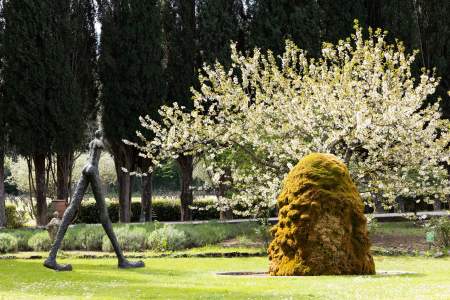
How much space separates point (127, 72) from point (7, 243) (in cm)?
947

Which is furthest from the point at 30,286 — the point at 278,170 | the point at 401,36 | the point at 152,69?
the point at 401,36

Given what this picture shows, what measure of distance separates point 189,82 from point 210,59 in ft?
4.19

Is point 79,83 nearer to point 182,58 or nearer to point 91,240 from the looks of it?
point 182,58

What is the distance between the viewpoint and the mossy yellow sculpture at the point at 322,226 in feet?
39.8

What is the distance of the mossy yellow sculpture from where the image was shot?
1213cm

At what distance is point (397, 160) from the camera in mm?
18609

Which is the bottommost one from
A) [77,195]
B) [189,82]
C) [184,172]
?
[77,195]

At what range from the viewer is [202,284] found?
35.8ft

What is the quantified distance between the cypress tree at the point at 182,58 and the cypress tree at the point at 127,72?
82cm

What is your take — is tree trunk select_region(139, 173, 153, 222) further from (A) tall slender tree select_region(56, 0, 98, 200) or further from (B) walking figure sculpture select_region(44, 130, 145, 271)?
(B) walking figure sculpture select_region(44, 130, 145, 271)

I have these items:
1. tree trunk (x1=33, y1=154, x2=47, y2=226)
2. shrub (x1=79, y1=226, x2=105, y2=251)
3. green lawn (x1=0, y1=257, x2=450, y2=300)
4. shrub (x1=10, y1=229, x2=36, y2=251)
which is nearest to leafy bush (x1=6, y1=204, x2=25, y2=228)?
tree trunk (x1=33, y1=154, x2=47, y2=226)

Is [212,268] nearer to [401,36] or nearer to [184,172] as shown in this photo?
[184,172]

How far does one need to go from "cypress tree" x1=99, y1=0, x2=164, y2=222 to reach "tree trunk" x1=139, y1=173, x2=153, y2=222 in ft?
2.34

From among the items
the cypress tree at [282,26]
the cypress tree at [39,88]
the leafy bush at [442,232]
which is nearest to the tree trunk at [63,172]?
the cypress tree at [39,88]
